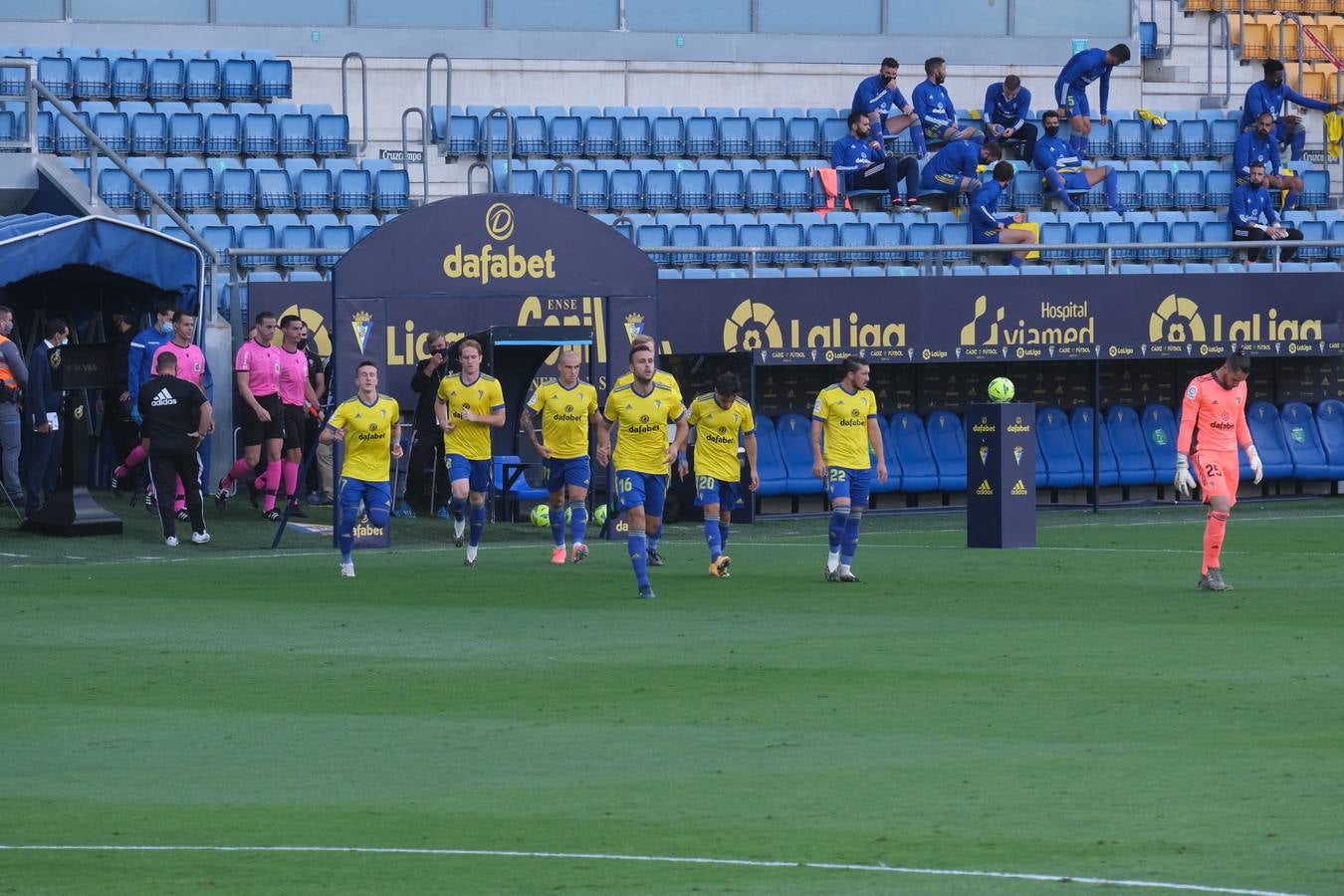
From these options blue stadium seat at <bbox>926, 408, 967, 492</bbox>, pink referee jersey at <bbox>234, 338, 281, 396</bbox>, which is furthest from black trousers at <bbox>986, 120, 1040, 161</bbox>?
pink referee jersey at <bbox>234, 338, 281, 396</bbox>

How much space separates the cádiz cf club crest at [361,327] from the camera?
23.9m

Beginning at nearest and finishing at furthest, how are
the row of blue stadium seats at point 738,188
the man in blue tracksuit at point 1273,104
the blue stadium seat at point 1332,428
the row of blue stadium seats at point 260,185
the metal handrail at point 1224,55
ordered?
the row of blue stadium seats at point 260,185, the row of blue stadium seats at point 738,188, the blue stadium seat at point 1332,428, the man in blue tracksuit at point 1273,104, the metal handrail at point 1224,55

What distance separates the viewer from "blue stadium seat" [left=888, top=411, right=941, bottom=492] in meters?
28.9

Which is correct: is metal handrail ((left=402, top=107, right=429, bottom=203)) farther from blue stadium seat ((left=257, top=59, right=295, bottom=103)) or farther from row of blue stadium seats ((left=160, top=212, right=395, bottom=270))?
row of blue stadium seats ((left=160, top=212, right=395, bottom=270))

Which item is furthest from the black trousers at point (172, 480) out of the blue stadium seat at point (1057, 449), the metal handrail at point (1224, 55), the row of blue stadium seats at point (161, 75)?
the metal handrail at point (1224, 55)

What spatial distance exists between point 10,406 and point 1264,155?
19.2 m

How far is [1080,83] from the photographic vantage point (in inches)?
1335

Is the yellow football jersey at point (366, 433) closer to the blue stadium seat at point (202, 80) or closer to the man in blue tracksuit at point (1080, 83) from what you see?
the blue stadium seat at point (202, 80)

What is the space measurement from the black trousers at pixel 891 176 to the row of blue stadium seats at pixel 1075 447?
377cm

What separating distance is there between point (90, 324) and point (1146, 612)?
1399cm

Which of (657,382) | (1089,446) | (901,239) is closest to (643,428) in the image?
(657,382)

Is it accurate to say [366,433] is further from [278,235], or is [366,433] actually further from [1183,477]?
[278,235]

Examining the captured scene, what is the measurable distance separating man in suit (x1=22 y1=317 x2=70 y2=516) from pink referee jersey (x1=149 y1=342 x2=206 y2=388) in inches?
41.9

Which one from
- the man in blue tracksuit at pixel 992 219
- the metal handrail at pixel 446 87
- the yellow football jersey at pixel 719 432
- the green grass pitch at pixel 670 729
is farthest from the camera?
the metal handrail at pixel 446 87
